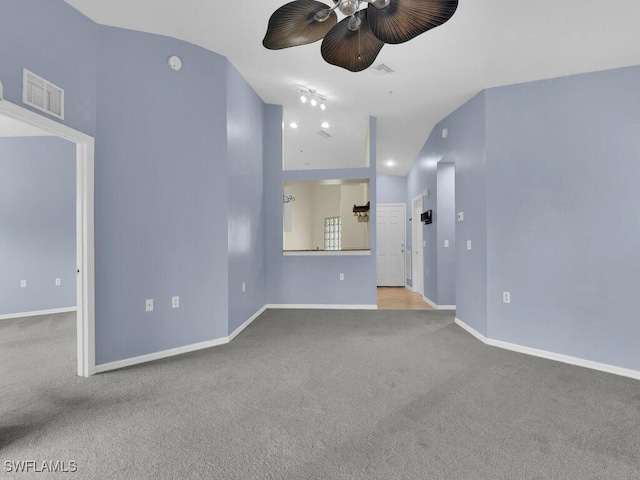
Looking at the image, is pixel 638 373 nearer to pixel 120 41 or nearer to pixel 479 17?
pixel 479 17

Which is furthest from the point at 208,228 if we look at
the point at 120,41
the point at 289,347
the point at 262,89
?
the point at 262,89

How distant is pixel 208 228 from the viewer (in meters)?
3.25

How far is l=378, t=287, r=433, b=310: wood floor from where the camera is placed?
5.32 m

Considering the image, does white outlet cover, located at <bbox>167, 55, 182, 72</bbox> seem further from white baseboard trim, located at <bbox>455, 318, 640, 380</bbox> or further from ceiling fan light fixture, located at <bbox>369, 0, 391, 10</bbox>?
white baseboard trim, located at <bbox>455, 318, 640, 380</bbox>

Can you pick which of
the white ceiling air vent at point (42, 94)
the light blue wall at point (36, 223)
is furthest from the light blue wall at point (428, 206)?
the light blue wall at point (36, 223)

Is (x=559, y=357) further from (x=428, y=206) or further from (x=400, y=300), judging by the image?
(x=428, y=206)

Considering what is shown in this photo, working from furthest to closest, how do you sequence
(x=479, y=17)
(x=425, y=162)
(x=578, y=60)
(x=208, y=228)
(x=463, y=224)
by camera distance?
1. (x=425, y=162)
2. (x=463, y=224)
3. (x=208, y=228)
4. (x=578, y=60)
5. (x=479, y=17)

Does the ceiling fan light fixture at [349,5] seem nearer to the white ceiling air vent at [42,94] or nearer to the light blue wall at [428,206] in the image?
the white ceiling air vent at [42,94]

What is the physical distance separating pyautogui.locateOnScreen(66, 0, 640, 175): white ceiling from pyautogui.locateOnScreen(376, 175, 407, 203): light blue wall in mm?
3623

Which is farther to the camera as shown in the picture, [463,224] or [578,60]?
[463,224]

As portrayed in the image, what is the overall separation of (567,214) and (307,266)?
3.32 meters

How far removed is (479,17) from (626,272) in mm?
2582

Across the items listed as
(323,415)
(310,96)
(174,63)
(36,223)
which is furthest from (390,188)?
(36,223)

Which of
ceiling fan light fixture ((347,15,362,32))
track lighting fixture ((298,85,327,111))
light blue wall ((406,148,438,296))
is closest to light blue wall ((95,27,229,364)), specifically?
track lighting fixture ((298,85,327,111))
